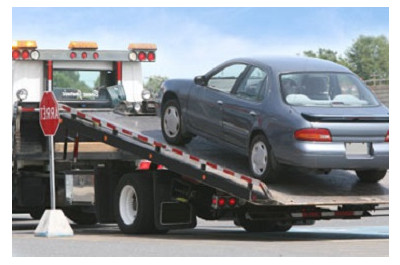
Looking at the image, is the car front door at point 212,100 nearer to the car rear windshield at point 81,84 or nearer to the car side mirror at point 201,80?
the car side mirror at point 201,80

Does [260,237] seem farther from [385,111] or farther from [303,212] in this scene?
[385,111]

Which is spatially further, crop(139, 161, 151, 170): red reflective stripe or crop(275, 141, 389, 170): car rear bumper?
crop(139, 161, 151, 170): red reflective stripe

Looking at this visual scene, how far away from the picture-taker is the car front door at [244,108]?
13.2 meters

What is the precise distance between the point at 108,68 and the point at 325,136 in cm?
684

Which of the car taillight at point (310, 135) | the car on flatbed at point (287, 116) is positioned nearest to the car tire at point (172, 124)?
the car on flatbed at point (287, 116)

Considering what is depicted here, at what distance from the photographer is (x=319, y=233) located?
1648 centimetres

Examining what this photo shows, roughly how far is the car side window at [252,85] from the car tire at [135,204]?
2111 millimetres

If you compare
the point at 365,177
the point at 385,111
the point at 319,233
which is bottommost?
the point at 319,233

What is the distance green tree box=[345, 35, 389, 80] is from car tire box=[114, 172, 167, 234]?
29.1 meters

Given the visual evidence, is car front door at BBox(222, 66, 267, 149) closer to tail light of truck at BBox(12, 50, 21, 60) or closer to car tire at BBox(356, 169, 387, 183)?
car tire at BBox(356, 169, 387, 183)

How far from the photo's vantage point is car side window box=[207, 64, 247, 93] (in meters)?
13.8

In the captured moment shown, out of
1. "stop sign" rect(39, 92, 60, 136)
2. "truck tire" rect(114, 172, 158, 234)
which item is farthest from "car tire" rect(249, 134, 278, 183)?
"stop sign" rect(39, 92, 60, 136)

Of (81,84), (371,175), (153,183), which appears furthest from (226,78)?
(81,84)
